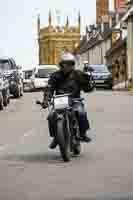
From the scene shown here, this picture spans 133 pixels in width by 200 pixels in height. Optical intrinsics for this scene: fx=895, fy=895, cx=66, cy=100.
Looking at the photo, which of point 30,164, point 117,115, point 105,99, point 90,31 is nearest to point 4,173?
point 30,164

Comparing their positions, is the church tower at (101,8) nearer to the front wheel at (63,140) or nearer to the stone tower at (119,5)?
the stone tower at (119,5)

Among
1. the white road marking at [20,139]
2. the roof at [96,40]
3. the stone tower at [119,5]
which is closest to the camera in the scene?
the white road marking at [20,139]

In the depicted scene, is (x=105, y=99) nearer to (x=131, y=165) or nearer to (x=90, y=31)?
(x=131, y=165)

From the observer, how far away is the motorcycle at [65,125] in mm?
13750

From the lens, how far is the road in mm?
10453

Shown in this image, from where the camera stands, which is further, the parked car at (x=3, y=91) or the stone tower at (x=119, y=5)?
the stone tower at (x=119, y=5)

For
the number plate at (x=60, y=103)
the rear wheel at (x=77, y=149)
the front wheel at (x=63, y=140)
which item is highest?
the number plate at (x=60, y=103)

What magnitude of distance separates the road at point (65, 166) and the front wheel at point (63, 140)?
145 mm

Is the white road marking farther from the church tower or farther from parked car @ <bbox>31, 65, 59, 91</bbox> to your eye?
the church tower

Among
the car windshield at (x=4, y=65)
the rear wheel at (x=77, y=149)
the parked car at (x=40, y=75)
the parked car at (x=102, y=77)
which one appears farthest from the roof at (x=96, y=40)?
the rear wheel at (x=77, y=149)

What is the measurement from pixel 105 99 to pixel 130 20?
35888 millimetres

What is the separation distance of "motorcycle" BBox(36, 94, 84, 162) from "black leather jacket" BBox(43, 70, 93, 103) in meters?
0.16

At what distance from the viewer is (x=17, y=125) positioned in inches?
923

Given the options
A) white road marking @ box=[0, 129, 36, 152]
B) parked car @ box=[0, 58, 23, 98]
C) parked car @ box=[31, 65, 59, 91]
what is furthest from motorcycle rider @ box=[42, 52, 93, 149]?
parked car @ box=[31, 65, 59, 91]
